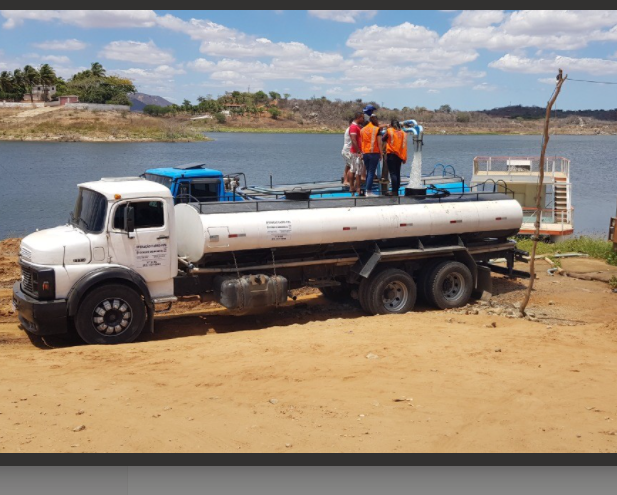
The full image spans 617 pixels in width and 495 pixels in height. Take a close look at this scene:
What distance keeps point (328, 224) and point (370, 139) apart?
2854 millimetres

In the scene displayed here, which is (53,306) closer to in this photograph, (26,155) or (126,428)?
(126,428)

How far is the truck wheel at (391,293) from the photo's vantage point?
1389 cm

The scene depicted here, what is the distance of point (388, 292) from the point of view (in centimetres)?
1430

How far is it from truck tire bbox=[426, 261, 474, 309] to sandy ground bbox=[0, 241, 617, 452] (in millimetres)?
1193

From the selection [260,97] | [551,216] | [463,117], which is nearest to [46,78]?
[260,97]

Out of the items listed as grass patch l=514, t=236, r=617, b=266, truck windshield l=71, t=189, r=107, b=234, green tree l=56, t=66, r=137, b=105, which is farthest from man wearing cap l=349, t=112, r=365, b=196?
A: green tree l=56, t=66, r=137, b=105

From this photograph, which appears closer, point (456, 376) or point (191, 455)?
point (191, 455)

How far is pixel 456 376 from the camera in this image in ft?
30.7

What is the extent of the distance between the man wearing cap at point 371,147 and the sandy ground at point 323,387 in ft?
11.5

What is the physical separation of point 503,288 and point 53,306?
10285 mm

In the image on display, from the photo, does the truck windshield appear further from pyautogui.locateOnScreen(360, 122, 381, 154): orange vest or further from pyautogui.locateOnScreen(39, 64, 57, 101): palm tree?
pyautogui.locateOnScreen(39, 64, 57, 101): palm tree

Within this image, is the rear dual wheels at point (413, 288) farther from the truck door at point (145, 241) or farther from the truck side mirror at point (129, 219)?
the truck side mirror at point (129, 219)

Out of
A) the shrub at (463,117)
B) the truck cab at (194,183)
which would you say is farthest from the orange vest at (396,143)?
the shrub at (463,117)

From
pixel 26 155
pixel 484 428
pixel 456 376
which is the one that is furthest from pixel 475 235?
pixel 26 155
